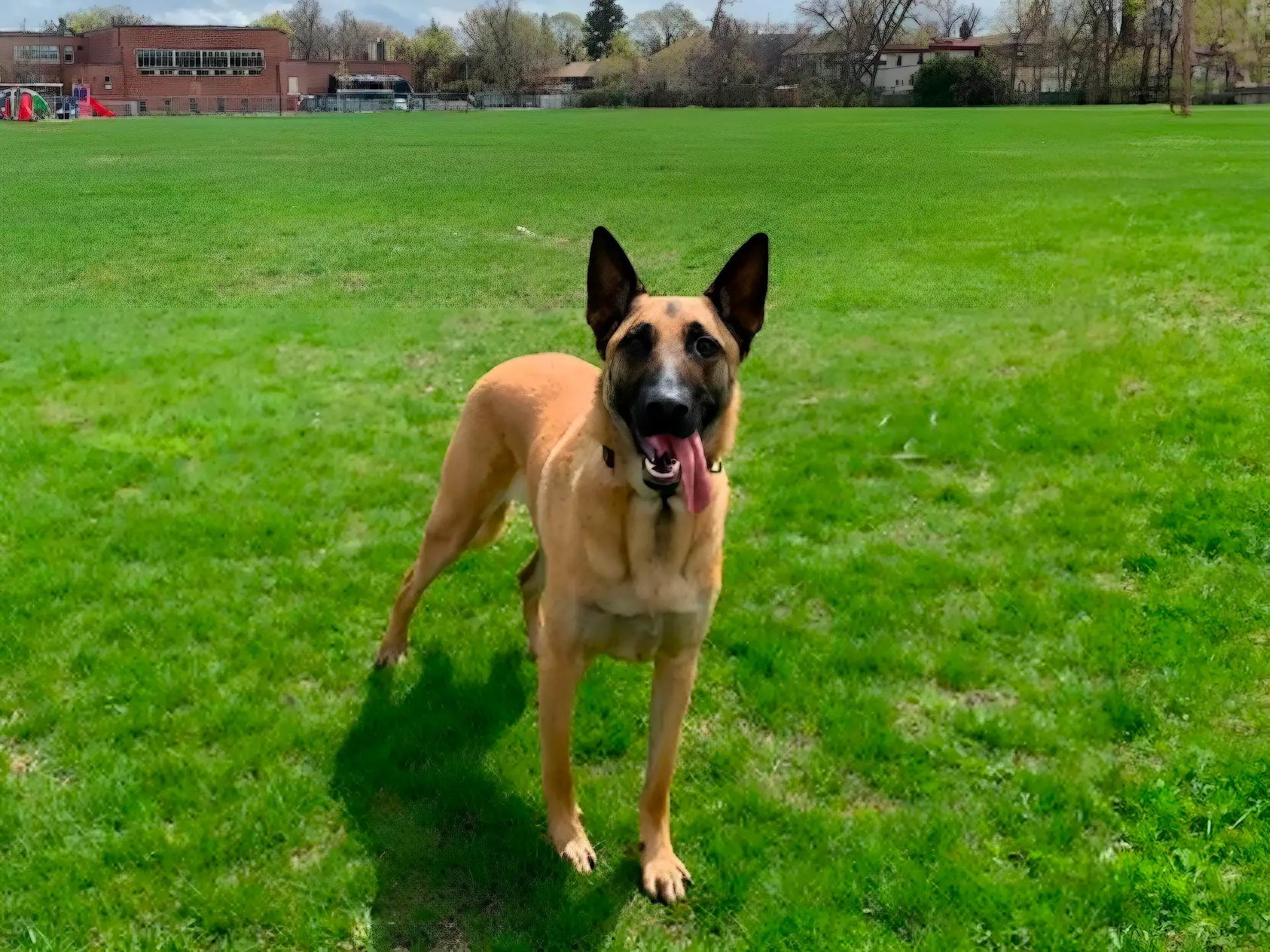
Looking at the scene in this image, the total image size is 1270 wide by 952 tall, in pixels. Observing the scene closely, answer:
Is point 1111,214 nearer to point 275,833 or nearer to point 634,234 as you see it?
point 634,234

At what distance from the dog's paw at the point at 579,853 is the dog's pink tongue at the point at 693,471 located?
4.41 feet

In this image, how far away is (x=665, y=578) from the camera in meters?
3.61

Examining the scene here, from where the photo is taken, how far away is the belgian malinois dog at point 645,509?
3.48 m

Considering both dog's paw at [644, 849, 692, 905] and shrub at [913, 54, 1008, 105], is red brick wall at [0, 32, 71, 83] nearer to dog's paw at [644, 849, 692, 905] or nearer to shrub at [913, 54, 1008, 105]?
shrub at [913, 54, 1008, 105]

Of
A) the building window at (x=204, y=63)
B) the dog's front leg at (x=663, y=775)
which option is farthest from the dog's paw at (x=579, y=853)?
the building window at (x=204, y=63)

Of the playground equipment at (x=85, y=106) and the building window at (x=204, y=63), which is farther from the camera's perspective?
the building window at (x=204, y=63)

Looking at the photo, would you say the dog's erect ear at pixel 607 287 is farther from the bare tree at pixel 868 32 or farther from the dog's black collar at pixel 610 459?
the bare tree at pixel 868 32

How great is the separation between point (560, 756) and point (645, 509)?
1.01 meters

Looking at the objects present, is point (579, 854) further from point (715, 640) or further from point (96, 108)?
point (96, 108)

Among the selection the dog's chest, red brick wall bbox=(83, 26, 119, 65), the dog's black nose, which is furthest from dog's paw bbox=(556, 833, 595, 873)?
red brick wall bbox=(83, 26, 119, 65)

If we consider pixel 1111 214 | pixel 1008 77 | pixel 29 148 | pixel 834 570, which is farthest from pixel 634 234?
pixel 1008 77

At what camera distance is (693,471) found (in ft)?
11.3

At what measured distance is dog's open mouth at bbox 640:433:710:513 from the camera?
344 cm

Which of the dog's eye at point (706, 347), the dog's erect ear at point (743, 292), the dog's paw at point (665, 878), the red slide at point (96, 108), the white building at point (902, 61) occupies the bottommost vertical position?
the dog's paw at point (665, 878)
